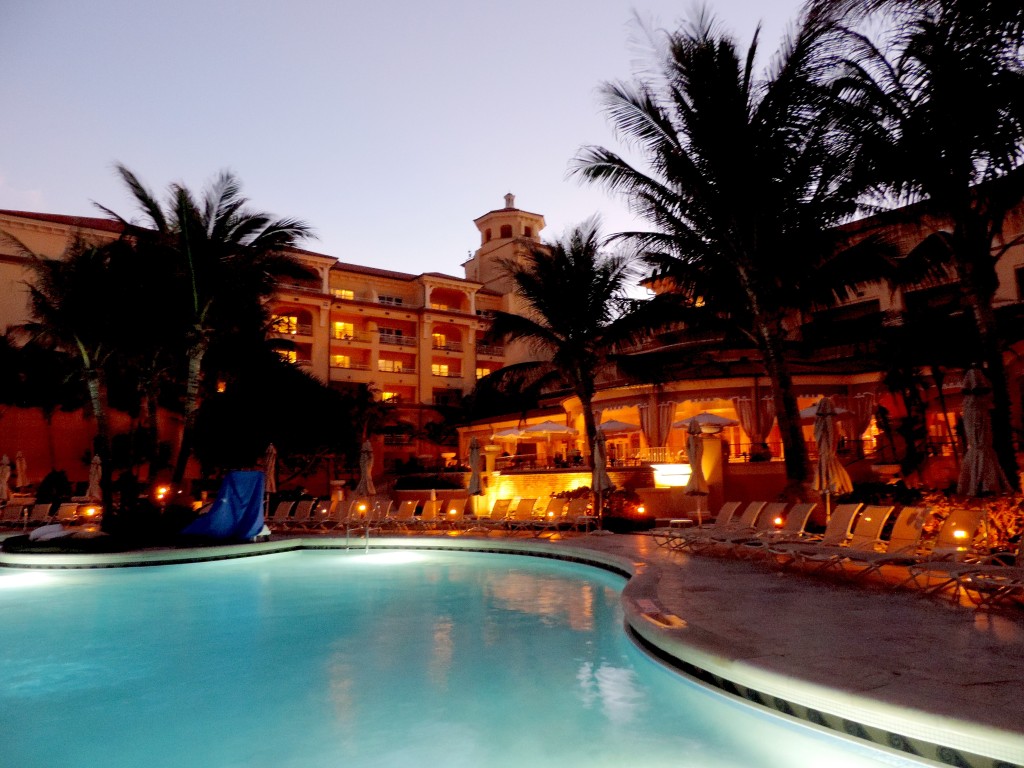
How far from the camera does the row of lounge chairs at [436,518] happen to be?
17438 millimetres

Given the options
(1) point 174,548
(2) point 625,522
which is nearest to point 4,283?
(1) point 174,548

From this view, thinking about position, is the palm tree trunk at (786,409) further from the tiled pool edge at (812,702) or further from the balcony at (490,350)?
the balcony at (490,350)

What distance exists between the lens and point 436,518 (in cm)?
1941

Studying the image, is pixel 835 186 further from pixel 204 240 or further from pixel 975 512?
pixel 204 240

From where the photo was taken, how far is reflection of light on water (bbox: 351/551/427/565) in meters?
14.9

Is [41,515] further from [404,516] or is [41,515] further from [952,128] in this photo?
[952,128]

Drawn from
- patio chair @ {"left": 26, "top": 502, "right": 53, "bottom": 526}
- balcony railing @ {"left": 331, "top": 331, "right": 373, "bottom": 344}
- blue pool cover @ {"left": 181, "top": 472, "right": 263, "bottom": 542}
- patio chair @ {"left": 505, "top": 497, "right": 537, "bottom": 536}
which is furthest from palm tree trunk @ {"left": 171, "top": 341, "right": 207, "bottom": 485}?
balcony railing @ {"left": 331, "top": 331, "right": 373, "bottom": 344}

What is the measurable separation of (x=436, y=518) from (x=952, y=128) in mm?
A: 14553

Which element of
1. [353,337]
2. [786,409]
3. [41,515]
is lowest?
[41,515]

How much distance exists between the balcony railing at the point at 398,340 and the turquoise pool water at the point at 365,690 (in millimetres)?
34966

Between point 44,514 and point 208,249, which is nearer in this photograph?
point 208,249

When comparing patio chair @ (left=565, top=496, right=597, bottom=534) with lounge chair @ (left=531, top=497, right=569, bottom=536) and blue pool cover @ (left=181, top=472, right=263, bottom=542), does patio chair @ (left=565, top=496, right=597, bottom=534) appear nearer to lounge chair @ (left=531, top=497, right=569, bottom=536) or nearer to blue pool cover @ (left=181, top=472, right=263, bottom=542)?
lounge chair @ (left=531, top=497, right=569, bottom=536)

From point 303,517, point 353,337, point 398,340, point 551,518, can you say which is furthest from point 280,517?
point 398,340

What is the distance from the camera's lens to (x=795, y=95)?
42.4ft
